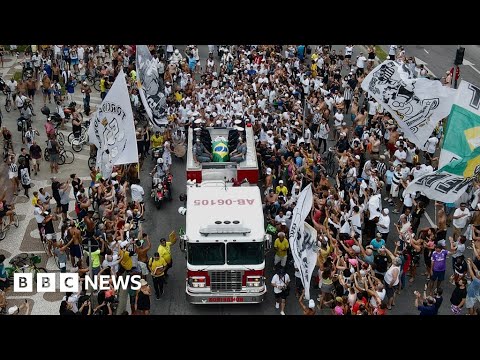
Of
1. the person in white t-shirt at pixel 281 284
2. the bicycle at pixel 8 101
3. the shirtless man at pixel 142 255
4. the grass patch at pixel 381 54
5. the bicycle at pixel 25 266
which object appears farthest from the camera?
the grass patch at pixel 381 54

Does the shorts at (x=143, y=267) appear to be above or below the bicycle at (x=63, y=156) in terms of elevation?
below

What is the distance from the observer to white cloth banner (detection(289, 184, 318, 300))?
14016 mm

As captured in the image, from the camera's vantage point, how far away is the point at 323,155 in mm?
24297

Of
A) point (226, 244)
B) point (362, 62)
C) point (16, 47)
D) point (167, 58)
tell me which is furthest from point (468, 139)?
point (16, 47)

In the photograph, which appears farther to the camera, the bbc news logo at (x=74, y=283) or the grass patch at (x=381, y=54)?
the grass patch at (x=381, y=54)

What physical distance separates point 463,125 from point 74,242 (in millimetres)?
10637

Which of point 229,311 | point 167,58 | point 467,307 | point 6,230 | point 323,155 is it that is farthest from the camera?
point 167,58

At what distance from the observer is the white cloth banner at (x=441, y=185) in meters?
15.7

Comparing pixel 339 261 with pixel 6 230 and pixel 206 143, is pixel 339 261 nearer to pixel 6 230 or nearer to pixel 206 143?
pixel 206 143

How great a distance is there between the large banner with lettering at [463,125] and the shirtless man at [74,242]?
9.77m

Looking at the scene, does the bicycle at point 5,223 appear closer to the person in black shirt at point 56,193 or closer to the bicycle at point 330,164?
the person in black shirt at point 56,193

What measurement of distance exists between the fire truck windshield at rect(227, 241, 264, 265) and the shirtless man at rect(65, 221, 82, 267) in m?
4.43

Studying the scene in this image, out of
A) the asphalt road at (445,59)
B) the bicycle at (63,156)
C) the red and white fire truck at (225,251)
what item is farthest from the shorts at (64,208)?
the asphalt road at (445,59)
